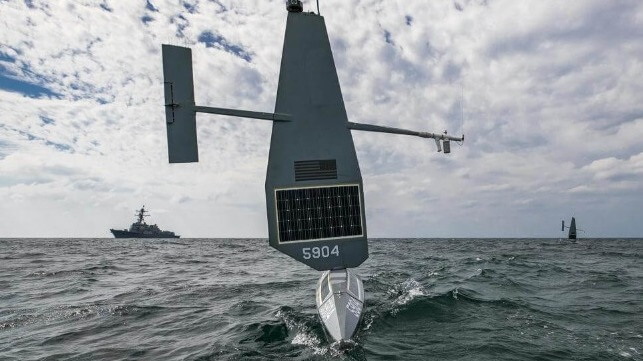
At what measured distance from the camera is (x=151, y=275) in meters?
27.2

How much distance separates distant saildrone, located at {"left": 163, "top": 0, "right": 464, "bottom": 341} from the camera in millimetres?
13562

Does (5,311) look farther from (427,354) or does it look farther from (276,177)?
(427,354)

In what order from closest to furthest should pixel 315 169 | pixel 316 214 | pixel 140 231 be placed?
pixel 316 214, pixel 315 169, pixel 140 231

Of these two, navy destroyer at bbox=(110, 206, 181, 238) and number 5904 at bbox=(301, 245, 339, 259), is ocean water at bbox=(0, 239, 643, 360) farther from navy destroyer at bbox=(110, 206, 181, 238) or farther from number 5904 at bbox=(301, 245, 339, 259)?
navy destroyer at bbox=(110, 206, 181, 238)

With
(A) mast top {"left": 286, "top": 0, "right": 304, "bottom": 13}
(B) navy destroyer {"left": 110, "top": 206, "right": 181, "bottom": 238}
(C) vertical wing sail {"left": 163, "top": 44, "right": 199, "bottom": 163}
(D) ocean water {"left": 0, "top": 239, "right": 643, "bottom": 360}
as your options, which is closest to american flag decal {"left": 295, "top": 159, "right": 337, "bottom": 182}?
(C) vertical wing sail {"left": 163, "top": 44, "right": 199, "bottom": 163}

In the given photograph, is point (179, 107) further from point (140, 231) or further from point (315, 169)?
point (140, 231)

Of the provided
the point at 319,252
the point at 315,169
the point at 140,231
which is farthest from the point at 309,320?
the point at 140,231

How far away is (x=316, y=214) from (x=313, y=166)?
5.93 ft

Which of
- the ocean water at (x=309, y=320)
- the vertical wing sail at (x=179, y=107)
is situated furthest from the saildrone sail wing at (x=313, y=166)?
the vertical wing sail at (x=179, y=107)

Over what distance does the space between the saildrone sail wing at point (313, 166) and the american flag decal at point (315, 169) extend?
0.12 ft

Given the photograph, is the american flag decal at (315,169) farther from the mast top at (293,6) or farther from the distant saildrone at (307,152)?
the mast top at (293,6)

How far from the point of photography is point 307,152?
14.0 meters

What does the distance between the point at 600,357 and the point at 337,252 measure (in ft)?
26.7

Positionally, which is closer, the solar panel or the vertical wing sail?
the vertical wing sail
